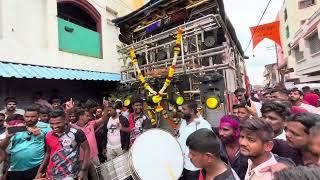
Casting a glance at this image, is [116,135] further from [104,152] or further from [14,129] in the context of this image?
[14,129]

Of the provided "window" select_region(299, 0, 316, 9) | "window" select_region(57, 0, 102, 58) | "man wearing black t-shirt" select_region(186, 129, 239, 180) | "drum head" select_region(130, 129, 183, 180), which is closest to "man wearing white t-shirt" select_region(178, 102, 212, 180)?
"drum head" select_region(130, 129, 183, 180)

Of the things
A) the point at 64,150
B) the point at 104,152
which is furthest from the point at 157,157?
the point at 104,152

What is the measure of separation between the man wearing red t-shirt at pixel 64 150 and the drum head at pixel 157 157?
0.66 m

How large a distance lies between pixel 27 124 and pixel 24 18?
6.24 m

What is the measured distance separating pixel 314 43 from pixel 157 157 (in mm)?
21779

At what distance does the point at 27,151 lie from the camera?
14.2 ft

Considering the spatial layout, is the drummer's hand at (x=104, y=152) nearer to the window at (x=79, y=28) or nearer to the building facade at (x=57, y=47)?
the building facade at (x=57, y=47)

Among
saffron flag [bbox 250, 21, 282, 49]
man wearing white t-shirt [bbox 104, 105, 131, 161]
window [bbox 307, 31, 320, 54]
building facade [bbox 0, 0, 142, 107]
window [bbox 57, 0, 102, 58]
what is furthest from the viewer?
window [bbox 307, 31, 320, 54]

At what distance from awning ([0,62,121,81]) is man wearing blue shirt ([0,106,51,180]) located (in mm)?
3942

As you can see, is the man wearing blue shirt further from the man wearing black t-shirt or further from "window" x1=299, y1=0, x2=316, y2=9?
"window" x1=299, y1=0, x2=316, y2=9

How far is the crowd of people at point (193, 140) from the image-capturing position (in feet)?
7.90

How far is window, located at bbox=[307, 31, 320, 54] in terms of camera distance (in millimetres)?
21359

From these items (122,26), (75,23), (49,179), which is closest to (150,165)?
(49,179)

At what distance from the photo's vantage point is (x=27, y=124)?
4406 millimetres
